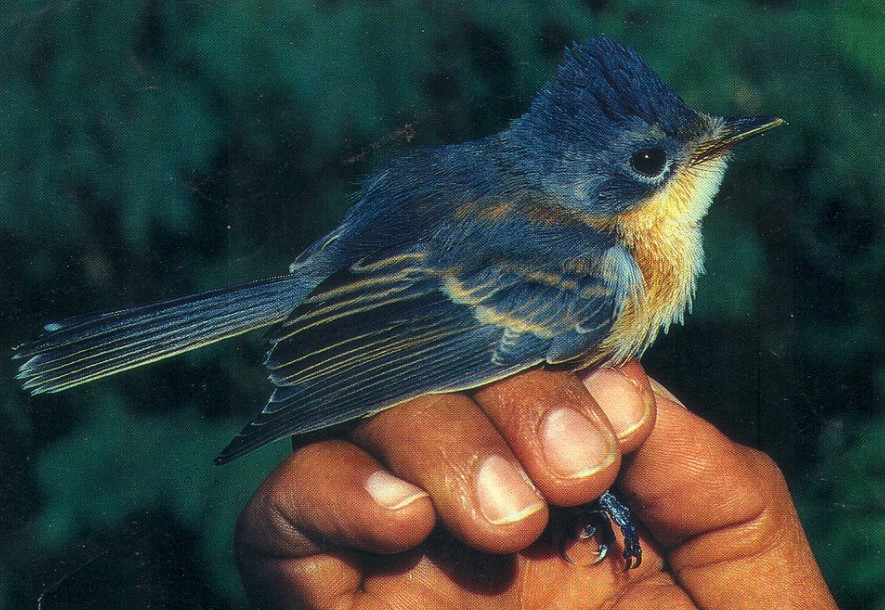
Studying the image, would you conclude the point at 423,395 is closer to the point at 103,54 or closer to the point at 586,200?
the point at 586,200

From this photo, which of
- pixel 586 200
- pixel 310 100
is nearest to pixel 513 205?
pixel 586 200

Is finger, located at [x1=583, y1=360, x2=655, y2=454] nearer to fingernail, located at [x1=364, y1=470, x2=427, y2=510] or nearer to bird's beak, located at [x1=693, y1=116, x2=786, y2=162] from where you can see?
fingernail, located at [x1=364, y1=470, x2=427, y2=510]

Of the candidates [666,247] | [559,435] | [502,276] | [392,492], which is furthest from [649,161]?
[392,492]

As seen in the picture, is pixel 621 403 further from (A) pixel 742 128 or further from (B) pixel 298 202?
(B) pixel 298 202

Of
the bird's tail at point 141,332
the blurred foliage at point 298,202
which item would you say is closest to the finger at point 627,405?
the blurred foliage at point 298,202

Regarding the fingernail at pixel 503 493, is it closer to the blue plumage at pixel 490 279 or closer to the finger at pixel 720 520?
the blue plumage at pixel 490 279

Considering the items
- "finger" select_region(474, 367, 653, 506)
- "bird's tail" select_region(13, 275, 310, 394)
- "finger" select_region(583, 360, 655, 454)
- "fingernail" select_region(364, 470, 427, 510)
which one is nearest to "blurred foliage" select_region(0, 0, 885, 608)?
"bird's tail" select_region(13, 275, 310, 394)
